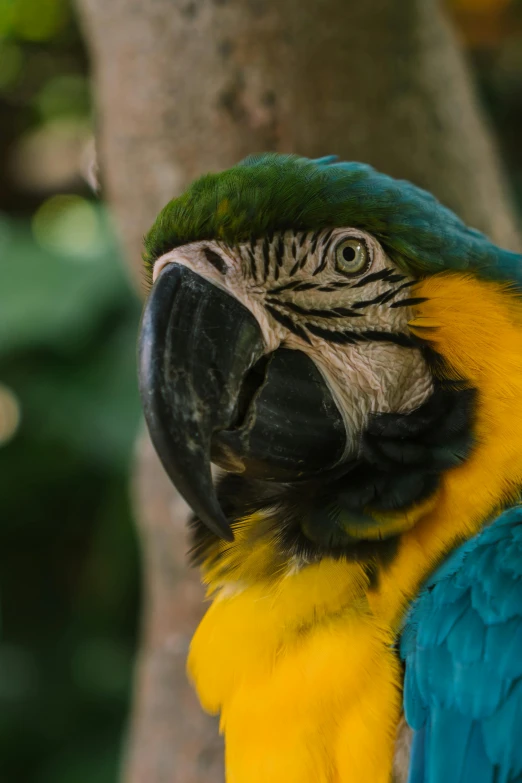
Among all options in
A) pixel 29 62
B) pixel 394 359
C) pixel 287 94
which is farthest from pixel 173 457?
pixel 29 62

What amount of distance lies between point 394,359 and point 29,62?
3470mm

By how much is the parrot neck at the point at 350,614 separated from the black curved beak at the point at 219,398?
14 centimetres

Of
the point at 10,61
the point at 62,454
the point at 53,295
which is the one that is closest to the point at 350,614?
the point at 53,295

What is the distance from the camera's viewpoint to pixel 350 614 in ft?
3.64

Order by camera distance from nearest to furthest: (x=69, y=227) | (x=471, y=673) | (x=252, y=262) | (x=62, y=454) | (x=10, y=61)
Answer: (x=471, y=673) → (x=252, y=262) → (x=62, y=454) → (x=10, y=61) → (x=69, y=227)

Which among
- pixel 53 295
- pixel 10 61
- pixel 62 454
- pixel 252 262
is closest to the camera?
pixel 252 262

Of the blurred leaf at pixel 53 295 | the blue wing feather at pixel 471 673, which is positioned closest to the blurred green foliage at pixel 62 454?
the blurred leaf at pixel 53 295

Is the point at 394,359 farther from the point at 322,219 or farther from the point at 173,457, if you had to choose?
the point at 173,457

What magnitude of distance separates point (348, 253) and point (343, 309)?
3.1 inches

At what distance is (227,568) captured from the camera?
1242mm

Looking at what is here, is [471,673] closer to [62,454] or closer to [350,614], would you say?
[350,614]

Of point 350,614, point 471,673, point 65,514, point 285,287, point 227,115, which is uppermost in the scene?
point 227,115

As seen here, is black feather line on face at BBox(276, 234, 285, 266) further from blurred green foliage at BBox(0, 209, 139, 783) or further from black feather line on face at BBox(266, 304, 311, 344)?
blurred green foliage at BBox(0, 209, 139, 783)

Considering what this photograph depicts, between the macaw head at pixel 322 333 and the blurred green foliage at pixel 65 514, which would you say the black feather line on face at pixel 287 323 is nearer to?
the macaw head at pixel 322 333
